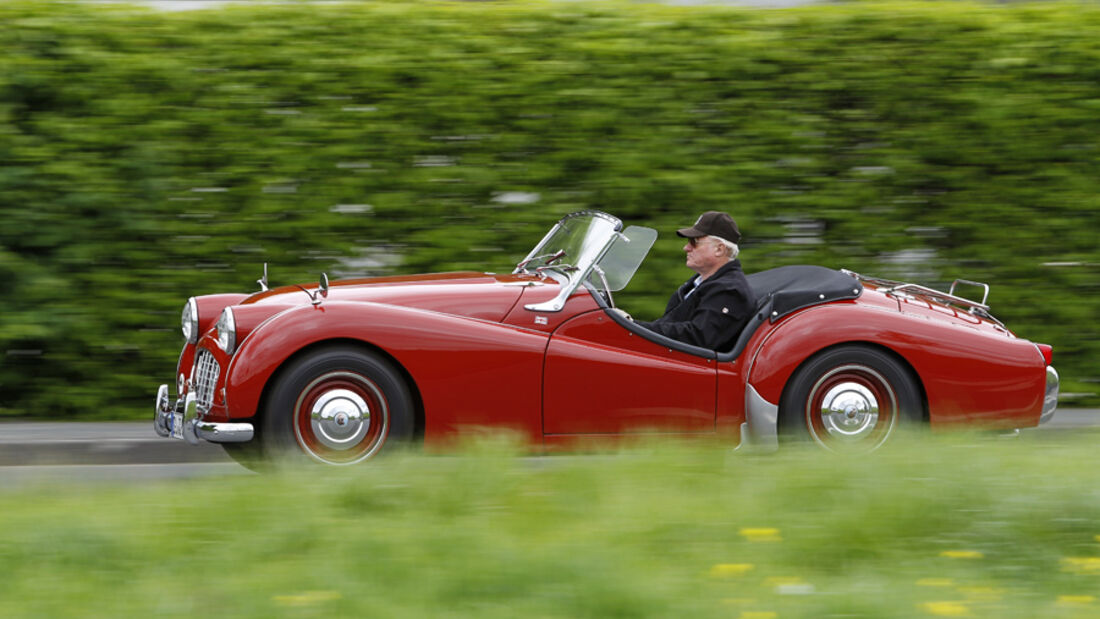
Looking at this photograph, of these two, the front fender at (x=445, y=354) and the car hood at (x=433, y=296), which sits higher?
the car hood at (x=433, y=296)

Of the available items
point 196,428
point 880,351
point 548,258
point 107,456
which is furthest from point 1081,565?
point 107,456

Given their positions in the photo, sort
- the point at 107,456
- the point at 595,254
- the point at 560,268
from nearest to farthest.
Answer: the point at 595,254, the point at 560,268, the point at 107,456

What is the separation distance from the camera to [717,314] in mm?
6426

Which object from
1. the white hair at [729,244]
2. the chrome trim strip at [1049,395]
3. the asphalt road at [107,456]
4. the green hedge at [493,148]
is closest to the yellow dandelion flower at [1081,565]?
the chrome trim strip at [1049,395]

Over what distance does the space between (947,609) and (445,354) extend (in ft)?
9.11

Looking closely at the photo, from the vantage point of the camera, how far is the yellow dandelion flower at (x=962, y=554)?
4379 millimetres

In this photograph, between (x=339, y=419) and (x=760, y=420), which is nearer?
(x=339, y=419)

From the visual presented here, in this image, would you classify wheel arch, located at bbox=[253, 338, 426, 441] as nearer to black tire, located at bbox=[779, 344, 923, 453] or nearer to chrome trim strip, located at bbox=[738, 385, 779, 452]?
chrome trim strip, located at bbox=[738, 385, 779, 452]

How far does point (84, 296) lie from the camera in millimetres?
8102

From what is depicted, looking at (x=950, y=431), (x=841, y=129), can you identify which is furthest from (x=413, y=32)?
(x=950, y=431)

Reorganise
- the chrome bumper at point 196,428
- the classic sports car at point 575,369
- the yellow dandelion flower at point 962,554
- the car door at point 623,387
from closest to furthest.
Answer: the yellow dandelion flower at point 962,554
the chrome bumper at point 196,428
the classic sports car at point 575,369
the car door at point 623,387

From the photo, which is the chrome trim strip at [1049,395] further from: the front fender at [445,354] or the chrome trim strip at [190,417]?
the chrome trim strip at [190,417]

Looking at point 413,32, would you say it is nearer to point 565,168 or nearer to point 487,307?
point 565,168

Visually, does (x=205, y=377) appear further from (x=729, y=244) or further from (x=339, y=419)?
(x=729, y=244)
